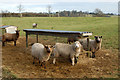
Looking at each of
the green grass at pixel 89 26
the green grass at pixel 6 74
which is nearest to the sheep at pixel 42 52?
the green grass at pixel 6 74

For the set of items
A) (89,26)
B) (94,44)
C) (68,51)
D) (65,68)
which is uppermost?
(89,26)

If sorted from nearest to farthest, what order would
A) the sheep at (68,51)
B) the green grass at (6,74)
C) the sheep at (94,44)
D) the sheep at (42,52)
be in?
the green grass at (6,74)
the sheep at (42,52)
the sheep at (68,51)
the sheep at (94,44)

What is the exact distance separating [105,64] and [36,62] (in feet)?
12.2

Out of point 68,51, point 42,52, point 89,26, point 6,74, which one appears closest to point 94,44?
point 68,51

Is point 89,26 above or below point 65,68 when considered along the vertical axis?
above

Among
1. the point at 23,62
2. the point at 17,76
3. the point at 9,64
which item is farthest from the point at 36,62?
the point at 17,76

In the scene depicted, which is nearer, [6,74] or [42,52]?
[6,74]

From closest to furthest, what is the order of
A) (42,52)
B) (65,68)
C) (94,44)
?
(42,52)
(65,68)
(94,44)

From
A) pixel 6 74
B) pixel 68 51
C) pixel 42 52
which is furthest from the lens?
pixel 68 51

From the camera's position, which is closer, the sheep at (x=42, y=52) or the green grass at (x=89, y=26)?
the sheep at (x=42, y=52)

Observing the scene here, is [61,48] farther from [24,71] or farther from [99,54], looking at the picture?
[99,54]

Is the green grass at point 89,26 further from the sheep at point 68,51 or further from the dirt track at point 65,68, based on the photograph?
the sheep at point 68,51

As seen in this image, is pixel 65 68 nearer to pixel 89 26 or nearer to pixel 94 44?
pixel 94 44

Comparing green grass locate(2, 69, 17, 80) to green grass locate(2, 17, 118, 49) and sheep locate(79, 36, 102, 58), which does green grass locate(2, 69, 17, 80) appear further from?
green grass locate(2, 17, 118, 49)
